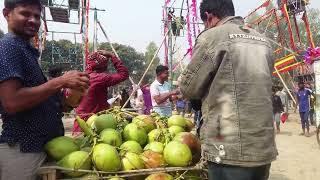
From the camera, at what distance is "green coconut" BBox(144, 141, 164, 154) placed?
2.74 meters

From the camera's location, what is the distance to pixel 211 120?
2387mm

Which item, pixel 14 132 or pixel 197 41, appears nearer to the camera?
pixel 14 132

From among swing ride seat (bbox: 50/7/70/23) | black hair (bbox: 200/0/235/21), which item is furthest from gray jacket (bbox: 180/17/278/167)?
swing ride seat (bbox: 50/7/70/23)

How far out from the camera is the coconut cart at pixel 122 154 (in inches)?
96.3

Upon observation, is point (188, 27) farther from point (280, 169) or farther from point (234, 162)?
point (234, 162)

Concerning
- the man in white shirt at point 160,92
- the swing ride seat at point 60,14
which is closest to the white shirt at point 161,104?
the man in white shirt at point 160,92

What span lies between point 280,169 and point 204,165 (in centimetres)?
540

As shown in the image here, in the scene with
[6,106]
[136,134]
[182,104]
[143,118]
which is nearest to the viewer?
[6,106]

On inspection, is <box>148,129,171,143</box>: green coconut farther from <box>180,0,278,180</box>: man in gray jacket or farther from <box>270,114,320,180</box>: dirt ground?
<box>270,114,320,180</box>: dirt ground

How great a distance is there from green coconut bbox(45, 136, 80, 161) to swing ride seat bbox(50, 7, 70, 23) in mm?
12473

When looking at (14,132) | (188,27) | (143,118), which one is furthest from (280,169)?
(188,27)

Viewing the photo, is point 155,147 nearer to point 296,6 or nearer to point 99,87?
point 99,87

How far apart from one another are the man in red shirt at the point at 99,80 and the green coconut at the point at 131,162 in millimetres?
1784

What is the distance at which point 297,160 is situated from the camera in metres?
8.46
